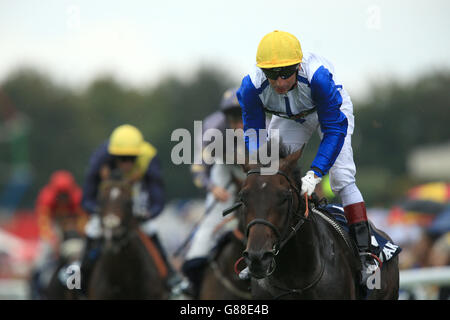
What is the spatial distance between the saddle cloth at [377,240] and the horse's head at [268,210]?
863 millimetres

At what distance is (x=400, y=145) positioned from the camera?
46.8 metres

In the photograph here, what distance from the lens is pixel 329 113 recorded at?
16.0ft

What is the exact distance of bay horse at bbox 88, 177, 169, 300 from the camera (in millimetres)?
7629

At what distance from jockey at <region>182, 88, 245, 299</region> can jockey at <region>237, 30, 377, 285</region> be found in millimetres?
2134

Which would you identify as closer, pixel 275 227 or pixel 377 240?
pixel 275 227

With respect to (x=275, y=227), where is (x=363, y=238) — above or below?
below

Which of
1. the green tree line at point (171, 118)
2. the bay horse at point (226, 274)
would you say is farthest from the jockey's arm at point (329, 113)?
the green tree line at point (171, 118)

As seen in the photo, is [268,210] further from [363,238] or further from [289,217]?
[363,238]

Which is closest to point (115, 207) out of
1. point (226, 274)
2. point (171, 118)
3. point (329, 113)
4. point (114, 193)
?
point (114, 193)

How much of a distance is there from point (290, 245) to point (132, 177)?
3935mm

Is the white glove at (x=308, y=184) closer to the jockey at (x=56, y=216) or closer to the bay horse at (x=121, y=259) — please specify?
the bay horse at (x=121, y=259)

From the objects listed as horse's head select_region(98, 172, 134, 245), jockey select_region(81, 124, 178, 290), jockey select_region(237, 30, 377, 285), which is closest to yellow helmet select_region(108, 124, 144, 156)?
jockey select_region(81, 124, 178, 290)

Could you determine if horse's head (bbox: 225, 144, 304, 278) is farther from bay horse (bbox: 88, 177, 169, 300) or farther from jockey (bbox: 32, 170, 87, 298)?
jockey (bbox: 32, 170, 87, 298)
